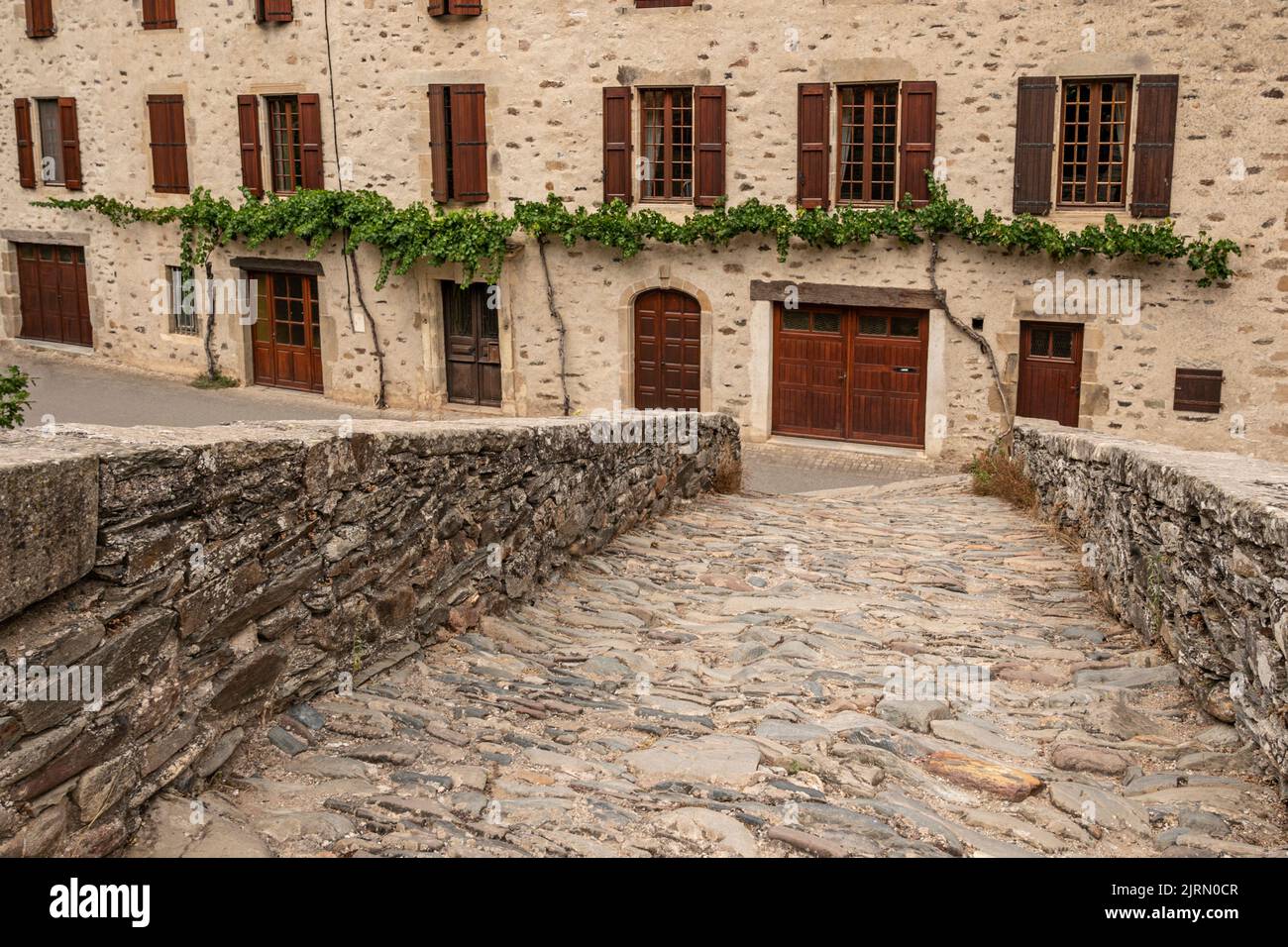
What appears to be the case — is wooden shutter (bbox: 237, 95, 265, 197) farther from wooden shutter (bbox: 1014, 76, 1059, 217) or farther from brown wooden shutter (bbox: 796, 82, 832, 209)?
wooden shutter (bbox: 1014, 76, 1059, 217)

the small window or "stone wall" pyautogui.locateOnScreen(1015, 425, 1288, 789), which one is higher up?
the small window

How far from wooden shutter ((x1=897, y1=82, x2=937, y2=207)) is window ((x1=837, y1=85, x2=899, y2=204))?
0.31m

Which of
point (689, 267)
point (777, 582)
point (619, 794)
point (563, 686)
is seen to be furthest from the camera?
point (689, 267)

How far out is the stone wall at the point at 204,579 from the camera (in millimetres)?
3133

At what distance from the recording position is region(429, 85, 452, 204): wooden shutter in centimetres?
1719

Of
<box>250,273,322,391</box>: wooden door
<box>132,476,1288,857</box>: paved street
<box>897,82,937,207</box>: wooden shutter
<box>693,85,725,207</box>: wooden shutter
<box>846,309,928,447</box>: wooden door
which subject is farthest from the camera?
<box>250,273,322,391</box>: wooden door

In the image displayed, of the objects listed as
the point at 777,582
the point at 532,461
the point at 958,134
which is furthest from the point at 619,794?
the point at 958,134

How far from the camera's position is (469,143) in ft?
56.1

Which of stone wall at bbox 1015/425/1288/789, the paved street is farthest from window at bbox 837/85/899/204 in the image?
the paved street

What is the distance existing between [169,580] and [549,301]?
543 inches
